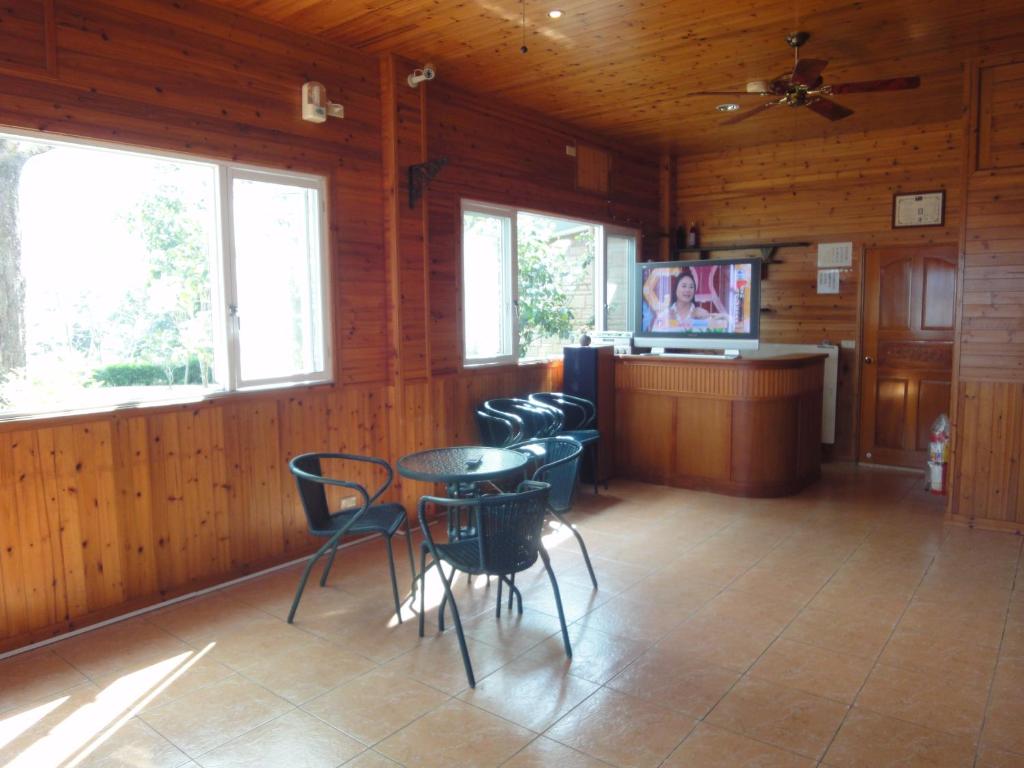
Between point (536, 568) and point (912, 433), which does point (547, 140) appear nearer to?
point (536, 568)

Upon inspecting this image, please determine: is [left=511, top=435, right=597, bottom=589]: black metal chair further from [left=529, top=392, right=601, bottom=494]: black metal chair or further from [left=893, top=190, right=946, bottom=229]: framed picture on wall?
[left=893, top=190, right=946, bottom=229]: framed picture on wall

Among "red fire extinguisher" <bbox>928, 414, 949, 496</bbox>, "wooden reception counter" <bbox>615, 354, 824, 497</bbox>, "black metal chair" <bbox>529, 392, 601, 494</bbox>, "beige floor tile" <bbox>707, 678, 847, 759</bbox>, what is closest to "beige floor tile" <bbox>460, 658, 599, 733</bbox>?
"beige floor tile" <bbox>707, 678, 847, 759</bbox>

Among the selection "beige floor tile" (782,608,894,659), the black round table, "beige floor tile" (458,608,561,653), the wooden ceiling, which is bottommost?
"beige floor tile" (782,608,894,659)

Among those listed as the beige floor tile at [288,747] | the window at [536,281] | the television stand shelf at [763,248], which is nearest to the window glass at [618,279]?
the window at [536,281]

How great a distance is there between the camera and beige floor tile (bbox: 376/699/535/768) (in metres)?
2.32

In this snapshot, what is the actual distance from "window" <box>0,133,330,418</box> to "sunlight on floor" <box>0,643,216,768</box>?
1.23m

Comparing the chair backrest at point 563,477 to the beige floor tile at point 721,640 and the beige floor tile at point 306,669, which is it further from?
the beige floor tile at point 306,669

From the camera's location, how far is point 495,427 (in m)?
5.10

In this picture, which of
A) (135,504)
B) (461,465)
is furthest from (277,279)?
(461,465)

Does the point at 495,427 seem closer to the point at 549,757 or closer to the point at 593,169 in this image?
the point at 593,169

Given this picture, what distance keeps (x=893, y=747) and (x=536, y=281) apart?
4.37 metres

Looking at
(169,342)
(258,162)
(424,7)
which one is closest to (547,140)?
(424,7)

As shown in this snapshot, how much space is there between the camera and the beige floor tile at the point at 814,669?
2.73m

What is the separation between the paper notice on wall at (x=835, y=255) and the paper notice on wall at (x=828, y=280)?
5 centimetres
